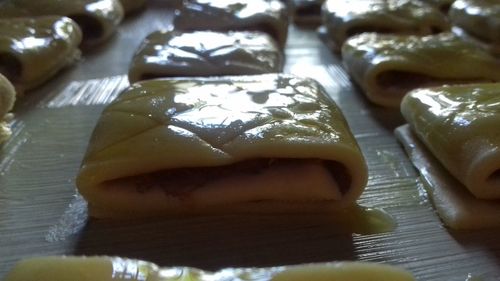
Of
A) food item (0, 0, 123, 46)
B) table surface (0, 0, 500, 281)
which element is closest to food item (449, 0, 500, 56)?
table surface (0, 0, 500, 281)

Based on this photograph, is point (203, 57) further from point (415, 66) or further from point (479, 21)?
point (479, 21)

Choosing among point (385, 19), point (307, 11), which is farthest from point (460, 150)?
point (307, 11)

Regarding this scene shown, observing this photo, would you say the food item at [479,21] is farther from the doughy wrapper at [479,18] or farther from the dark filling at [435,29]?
the dark filling at [435,29]

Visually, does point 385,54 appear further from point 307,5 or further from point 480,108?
point 307,5

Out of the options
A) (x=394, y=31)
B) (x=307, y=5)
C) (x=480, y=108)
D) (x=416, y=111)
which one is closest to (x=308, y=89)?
(x=416, y=111)

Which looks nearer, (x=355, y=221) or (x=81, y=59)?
(x=355, y=221)

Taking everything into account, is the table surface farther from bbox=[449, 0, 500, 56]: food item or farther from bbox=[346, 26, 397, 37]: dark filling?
bbox=[346, 26, 397, 37]: dark filling
